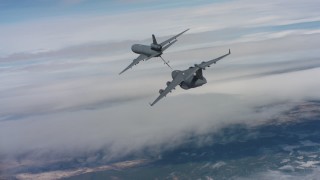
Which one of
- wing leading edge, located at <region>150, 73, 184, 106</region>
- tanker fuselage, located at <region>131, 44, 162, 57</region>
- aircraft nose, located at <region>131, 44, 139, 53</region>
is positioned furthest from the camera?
aircraft nose, located at <region>131, 44, 139, 53</region>

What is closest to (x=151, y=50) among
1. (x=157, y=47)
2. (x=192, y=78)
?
(x=157, y=47)

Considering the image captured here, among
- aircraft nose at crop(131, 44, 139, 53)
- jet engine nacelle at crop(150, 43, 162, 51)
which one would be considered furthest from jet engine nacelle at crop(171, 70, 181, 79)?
aircraft nose at crop(131, 44, 139, 53)

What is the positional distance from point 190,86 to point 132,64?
111 feet

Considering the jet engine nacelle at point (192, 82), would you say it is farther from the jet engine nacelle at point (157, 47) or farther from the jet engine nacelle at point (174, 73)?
the jet engine nacelle at point (157, 47)

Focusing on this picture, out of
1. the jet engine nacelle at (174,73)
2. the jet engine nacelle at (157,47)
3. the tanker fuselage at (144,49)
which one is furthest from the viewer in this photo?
the tanker fuselage at (144,49)

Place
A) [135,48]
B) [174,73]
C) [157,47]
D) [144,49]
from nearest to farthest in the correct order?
[174,73] < [157,47] < [144,49] < [135,48]

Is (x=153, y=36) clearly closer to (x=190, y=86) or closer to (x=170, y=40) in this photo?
(x=170, y=40)

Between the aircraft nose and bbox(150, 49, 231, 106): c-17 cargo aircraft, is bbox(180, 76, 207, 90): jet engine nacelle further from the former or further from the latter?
the aircraft nose

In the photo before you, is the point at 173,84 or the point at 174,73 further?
the point at 174,73

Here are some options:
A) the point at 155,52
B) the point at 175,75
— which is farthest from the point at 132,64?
the point at 175,75

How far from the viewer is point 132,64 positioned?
462 feet

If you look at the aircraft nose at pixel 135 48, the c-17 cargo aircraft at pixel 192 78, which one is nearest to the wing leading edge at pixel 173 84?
the c-17 cargo aircraft at pixel 192 78

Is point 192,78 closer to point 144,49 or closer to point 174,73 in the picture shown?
point 174,73

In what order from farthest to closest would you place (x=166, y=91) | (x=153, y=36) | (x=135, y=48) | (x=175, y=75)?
1. (x=135, y=48)
2. (x=153, y=36)
3. (x=175, y=75)
4. (x=166, y=91)
